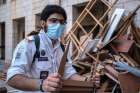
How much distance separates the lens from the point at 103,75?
6.02 metres

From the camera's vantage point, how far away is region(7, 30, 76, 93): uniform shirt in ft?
10.2

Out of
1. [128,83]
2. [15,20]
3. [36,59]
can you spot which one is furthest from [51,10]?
[15,20]

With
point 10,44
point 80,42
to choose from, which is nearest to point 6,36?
point 10,44

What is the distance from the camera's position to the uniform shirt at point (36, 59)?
3123mm

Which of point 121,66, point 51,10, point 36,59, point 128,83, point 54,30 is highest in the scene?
point 51,10

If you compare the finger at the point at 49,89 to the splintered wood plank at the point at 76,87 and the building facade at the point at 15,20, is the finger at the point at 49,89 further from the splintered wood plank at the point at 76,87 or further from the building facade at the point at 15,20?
the building facade at the point at 15,20

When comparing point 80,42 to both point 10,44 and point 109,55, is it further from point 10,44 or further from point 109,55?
point 10,44

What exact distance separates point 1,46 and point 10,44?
175cm

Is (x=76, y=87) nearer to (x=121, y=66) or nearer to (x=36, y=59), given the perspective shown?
(x=36, y=59)

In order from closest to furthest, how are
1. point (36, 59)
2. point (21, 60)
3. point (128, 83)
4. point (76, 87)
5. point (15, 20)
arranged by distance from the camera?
point (76, 87)
point (21, 60)
point (36, 59)
point (128, 83)
point (15, 20)

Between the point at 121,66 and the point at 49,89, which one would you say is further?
the point at 121,66

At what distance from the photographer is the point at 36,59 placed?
3.29 m

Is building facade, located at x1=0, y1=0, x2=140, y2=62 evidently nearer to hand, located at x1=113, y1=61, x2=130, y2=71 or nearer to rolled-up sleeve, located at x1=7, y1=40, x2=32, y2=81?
hand, located at x1=113, y1=61, x2=130, y2=71

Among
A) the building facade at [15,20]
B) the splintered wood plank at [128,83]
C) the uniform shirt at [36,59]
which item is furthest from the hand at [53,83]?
the building facade at [15,20]
